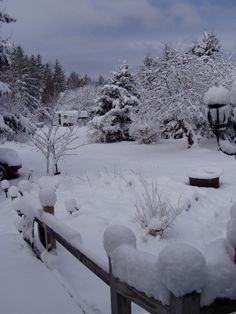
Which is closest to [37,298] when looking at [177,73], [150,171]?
[150,171]

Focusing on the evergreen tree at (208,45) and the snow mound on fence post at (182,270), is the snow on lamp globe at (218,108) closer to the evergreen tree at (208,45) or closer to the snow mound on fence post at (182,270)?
the snow mound on fence post at (182,270)

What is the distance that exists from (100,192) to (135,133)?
14.0 m

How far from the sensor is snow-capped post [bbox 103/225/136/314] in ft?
6.90

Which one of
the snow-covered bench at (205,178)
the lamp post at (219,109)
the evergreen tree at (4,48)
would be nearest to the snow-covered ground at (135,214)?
the snow-covered bench at (205,178)

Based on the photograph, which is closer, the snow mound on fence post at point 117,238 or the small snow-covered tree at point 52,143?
the snow mound on fence post at point 117,238

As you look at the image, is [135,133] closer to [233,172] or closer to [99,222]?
[233,172]

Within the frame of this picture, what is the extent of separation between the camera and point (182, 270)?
1443 millimetres

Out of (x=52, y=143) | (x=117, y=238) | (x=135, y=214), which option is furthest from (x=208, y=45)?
(x=117, y=238)

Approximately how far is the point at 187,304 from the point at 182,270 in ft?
0.52

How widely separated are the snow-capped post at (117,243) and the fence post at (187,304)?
0.62 metres

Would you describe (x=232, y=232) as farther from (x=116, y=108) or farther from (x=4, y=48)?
(x=116, y=108)

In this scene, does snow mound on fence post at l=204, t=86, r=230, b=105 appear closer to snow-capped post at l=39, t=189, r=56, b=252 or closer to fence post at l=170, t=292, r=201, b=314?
fence post at l=170, t=292, r=201, b=314

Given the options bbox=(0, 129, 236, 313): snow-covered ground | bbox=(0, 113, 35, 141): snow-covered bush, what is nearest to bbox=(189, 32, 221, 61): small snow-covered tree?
bbox=(0, 129, 236, 313): snow-covered ground

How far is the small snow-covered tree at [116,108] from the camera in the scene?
2425 cm
